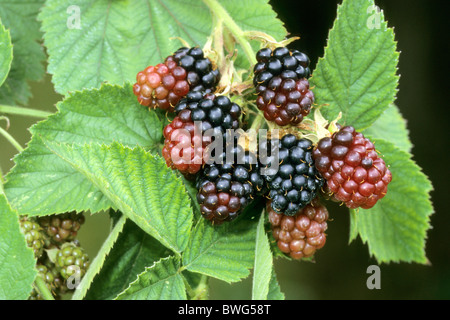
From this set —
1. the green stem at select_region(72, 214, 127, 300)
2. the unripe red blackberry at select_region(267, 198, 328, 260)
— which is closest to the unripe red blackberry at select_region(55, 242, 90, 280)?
the green stem at select_region(72, 214, 127, 300)

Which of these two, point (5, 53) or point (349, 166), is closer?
point (349, 166)

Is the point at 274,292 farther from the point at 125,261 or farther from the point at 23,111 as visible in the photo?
the point at 23,111

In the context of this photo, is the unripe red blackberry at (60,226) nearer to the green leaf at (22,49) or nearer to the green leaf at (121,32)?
the green leaf at (121,32)

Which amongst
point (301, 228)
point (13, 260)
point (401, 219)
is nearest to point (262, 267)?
point (301, 228)

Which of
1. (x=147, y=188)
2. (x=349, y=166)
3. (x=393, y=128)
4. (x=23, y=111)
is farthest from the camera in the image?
(x=393, y=128)

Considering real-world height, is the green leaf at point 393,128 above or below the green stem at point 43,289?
above

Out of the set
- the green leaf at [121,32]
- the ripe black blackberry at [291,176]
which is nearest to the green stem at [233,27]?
the green leaf at [121,32]
